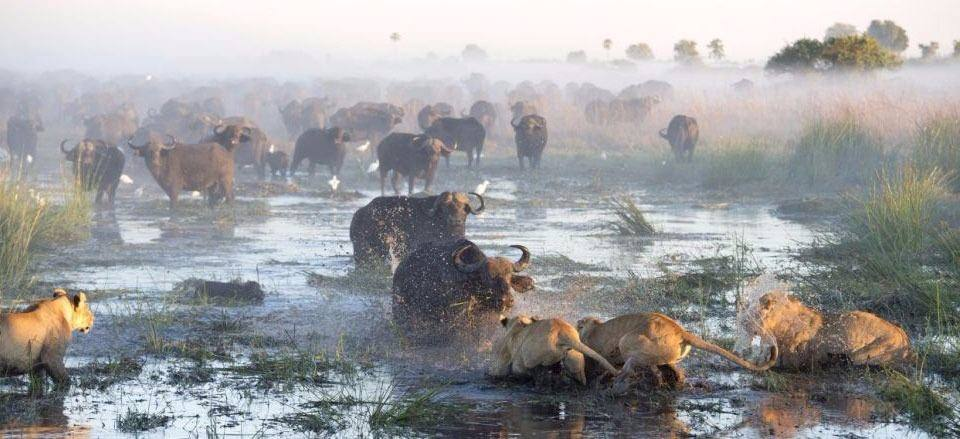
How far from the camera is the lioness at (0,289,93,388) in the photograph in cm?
729

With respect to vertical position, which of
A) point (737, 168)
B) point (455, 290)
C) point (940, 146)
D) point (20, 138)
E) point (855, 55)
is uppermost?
point (855, 55)

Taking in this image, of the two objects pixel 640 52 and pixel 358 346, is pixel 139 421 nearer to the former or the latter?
pixel 358 346

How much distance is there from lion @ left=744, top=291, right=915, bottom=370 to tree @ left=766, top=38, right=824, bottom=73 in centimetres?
2935

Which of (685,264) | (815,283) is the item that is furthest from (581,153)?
(815,283)

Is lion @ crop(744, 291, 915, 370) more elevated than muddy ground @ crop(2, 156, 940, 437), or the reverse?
lion @ crop(744, 291, 915, 370)

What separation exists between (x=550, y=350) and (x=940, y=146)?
12081 millimetres

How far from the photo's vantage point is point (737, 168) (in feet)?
74.9

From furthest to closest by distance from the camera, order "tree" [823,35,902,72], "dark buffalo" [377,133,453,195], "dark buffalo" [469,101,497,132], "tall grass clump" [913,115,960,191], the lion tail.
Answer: "dark buffalo" [469,101,497,132], "tree" [823,35,902,72], "dark buffalo" [377,133,453,195], "tall grass clump" [913,115,960,191], the lion tail

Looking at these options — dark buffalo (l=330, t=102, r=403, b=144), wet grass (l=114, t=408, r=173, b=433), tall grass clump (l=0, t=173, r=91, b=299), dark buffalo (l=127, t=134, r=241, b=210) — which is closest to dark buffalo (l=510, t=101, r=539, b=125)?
dark buffalo (l=330, t=102, r=403, b=144)

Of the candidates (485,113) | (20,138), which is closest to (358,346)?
(20,138)

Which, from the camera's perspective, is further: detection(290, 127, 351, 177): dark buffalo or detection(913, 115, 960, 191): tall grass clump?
detection(290, 127, 351, 177): dark buffalo

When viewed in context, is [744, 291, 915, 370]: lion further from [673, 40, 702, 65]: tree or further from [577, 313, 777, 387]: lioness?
[673, 40, 702, 65]: tree

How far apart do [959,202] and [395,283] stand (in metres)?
8.81

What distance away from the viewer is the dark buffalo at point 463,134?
93.4 ft
